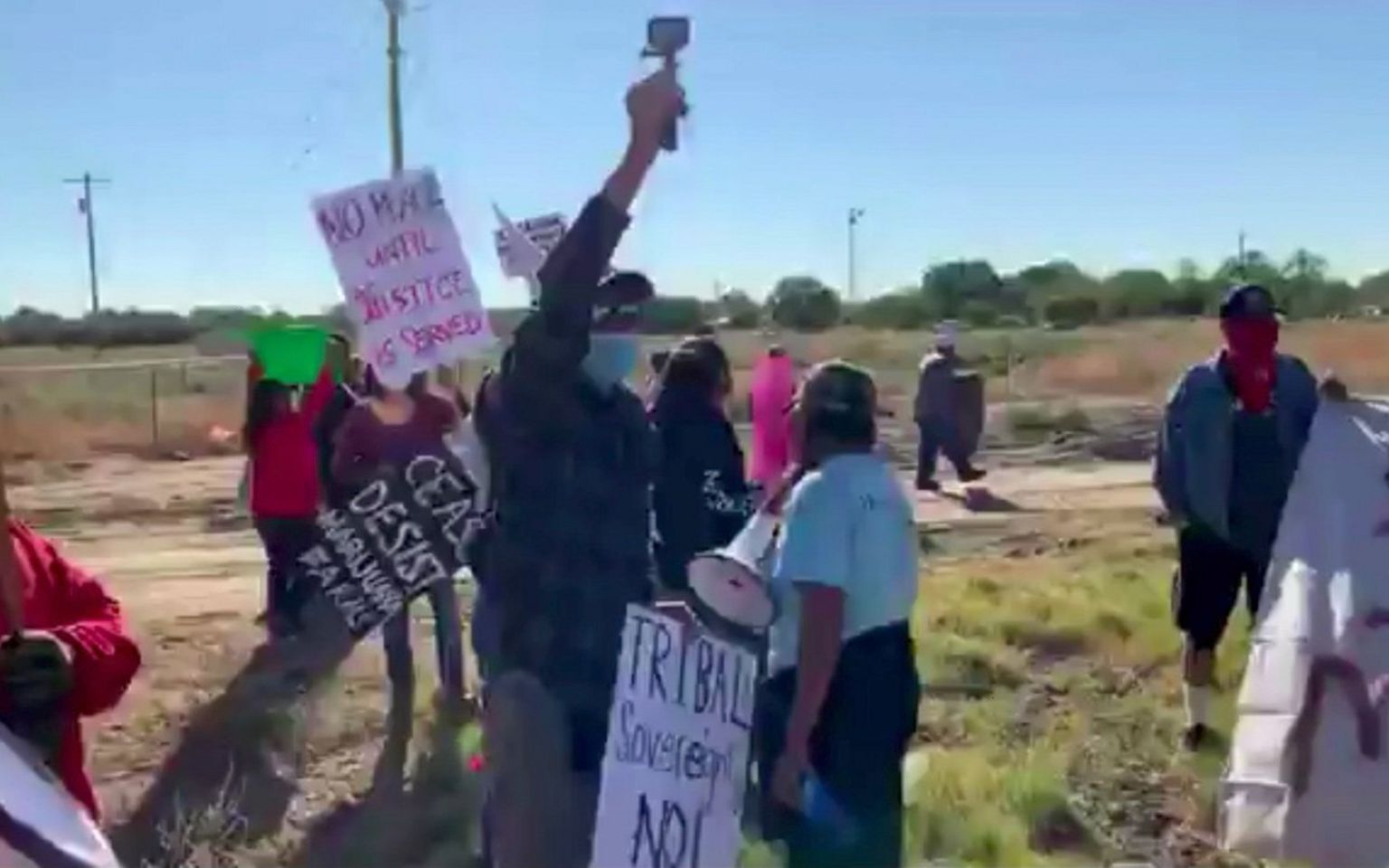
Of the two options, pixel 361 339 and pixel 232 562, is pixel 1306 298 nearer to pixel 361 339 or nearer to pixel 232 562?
pixel 232 562

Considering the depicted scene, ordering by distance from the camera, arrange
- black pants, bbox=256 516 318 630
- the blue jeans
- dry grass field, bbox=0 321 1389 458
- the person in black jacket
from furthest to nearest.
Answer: dry grass field, bbox=0 321 1389 458
black pants, bbox=256 516 318 630
the blue jeans
the person in black jacket

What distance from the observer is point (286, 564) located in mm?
9398

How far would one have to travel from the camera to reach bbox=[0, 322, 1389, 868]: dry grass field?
22.3 feet

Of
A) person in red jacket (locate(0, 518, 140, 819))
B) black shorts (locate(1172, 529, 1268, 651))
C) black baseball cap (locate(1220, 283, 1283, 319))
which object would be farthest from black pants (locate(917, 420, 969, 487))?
person in red jacket (locate(0, 518, 140, 819))

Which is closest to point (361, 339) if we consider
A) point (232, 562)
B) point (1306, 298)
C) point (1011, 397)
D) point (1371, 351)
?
point (232, 562)

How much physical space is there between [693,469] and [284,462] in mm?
3272

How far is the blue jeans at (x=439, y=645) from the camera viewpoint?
8.13 m

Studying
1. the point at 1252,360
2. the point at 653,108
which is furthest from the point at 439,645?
the point at 653,108

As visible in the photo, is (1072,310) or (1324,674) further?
(1072,310)

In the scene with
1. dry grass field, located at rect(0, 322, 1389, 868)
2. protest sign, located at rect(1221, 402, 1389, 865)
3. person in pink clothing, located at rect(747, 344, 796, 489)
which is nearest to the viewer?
protest sign, located at rect(1221, 402, 1389, 865)

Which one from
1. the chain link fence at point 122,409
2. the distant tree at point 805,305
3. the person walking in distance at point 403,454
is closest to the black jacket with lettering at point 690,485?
the person walking in distance at point 403,454

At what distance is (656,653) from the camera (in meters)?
4.41

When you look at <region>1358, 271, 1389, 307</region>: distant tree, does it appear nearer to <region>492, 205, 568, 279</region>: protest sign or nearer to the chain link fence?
the chain link fence

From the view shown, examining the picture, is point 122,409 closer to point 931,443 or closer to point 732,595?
point 931,443
